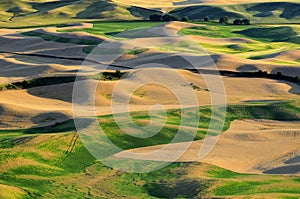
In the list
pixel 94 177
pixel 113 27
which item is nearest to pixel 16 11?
pixel 113 27

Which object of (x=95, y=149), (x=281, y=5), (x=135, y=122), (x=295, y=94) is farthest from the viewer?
(x=281, y=5)

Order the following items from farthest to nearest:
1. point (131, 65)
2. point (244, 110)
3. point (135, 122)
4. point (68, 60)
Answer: point (68, 60) < point (131, 65) < point (244, 110) < point (135, 122)

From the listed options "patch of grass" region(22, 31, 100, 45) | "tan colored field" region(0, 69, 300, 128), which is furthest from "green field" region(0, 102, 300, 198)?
"patch of grass" region(22, 31, 100, 45)

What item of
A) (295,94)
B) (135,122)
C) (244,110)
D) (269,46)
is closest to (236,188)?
(135,122)

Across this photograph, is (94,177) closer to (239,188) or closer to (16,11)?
(239,188)

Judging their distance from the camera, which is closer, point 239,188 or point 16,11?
point 239,188

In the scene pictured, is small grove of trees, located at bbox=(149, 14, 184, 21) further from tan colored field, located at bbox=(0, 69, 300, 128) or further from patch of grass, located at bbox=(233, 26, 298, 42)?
tan colored field, located at bbox=(0, 69, 300, 128)

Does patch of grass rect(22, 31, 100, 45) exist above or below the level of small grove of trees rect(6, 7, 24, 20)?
below

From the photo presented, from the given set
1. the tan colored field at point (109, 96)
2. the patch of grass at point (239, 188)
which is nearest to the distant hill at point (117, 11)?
the tan colored field at point (109, 96)

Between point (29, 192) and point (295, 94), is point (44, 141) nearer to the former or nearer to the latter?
point (29, 192)

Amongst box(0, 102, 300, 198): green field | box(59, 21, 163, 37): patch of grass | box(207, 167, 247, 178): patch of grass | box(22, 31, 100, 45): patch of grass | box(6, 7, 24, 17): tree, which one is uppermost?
box(6, 7, 24, 17): tree

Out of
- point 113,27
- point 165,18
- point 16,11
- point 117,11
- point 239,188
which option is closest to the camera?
point 239,188
